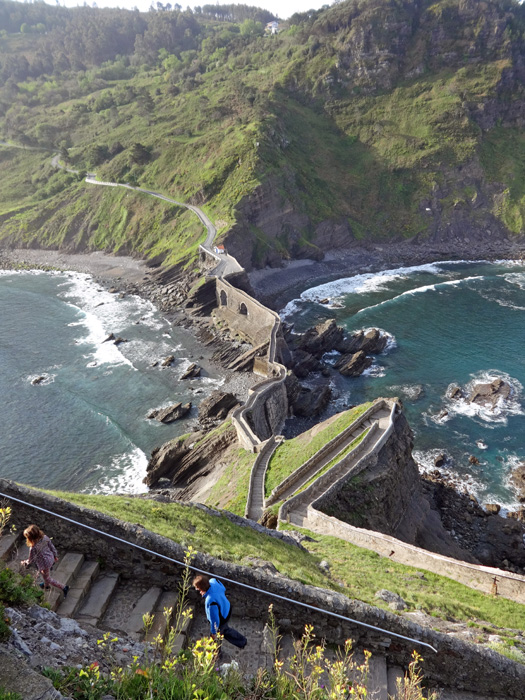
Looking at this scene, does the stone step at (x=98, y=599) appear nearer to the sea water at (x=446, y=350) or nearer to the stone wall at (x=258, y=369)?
the stone wall at (x=258, y=369)

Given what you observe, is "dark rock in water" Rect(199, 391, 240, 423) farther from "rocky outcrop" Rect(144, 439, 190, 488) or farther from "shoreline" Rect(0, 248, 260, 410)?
"rocky outcrop" Rect(144, 439, 190, 488)

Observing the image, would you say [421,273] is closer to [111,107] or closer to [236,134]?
[236,134]

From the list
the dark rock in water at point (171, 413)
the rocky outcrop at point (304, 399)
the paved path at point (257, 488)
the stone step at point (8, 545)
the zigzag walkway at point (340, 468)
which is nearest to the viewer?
the stone step at point (8, 545)

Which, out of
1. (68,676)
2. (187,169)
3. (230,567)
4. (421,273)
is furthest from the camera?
(187,169)

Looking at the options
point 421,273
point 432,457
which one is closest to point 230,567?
point 432,457

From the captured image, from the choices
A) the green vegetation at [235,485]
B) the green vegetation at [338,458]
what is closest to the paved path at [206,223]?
the green vegetation at [235,485]

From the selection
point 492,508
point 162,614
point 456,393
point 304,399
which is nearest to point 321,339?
point 304,399

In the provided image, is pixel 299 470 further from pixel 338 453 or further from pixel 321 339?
pixel 321 339
